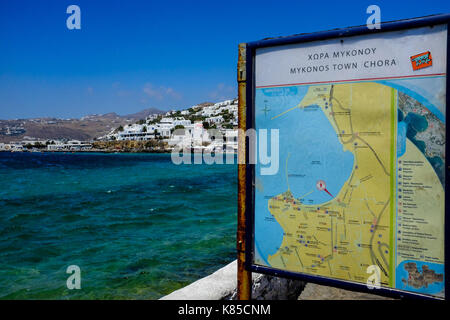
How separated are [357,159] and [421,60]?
2.18 ft

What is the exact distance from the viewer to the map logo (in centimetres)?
197

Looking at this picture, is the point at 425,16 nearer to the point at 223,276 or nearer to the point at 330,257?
the point at 330,257

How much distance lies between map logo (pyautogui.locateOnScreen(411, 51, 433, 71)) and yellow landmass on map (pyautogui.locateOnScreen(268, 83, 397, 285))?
189mm

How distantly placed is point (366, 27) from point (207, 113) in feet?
639

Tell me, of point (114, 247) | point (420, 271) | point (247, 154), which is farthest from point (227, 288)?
point (114, 247)

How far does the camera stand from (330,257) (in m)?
2.28

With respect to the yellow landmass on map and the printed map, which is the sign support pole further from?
the yellow landmass on map

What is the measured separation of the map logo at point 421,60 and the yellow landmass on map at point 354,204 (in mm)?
189

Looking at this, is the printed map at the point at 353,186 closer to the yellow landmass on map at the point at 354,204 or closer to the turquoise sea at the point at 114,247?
the yellow landmass on map at the point at 354,204

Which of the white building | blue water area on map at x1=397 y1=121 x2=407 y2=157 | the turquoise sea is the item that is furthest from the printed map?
the white building
